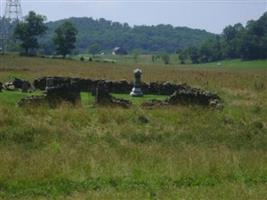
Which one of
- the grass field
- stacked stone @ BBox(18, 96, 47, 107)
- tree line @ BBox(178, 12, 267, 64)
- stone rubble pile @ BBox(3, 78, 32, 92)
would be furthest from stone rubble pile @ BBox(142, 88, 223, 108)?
tree line @ BBox(178, 12, 267, 64)

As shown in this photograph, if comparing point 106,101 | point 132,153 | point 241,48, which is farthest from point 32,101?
point 241,48

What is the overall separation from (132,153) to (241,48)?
12286 centimetres

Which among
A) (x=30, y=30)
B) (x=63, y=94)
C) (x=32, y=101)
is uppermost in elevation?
(x=30, y=30)

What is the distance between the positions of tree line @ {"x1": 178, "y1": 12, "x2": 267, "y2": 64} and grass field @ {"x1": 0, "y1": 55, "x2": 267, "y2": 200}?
345 feet

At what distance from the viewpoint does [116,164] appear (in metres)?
12.7

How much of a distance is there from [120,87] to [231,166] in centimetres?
2041

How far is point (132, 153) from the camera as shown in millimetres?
14328

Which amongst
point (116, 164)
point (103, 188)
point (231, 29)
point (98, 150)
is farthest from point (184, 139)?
point (231, 29)

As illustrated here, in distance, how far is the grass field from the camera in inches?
430

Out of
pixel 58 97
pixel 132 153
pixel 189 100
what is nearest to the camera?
pixel 132 153

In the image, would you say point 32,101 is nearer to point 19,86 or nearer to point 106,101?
point 106,101

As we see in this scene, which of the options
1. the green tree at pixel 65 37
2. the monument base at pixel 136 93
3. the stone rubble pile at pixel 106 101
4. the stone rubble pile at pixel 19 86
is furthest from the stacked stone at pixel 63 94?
the green tree at pixel 65 37

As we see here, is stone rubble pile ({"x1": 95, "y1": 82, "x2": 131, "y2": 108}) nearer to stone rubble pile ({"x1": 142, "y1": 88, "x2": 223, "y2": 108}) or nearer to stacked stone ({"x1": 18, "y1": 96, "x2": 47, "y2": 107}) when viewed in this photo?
stone rubble pile ({"x1": 142, "y1": 88, "x2": 223, "y2": 108})

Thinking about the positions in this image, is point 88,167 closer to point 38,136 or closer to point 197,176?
point 197,176
